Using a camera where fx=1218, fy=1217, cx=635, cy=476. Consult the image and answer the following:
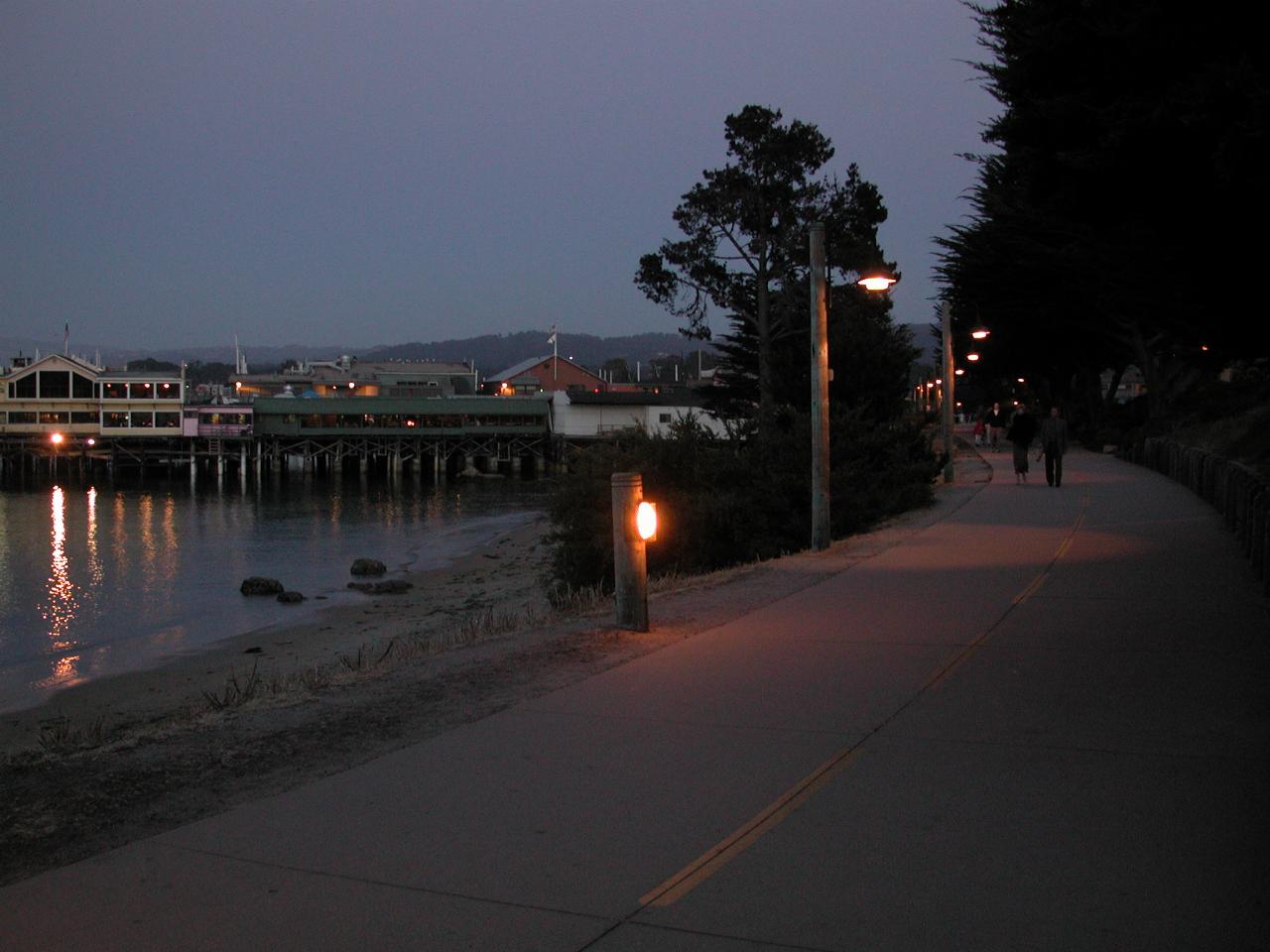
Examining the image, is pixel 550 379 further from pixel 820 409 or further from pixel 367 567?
pixel 820 409

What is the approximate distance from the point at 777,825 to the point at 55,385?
106 meters

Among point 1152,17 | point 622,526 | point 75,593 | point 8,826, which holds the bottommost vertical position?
point 75,593

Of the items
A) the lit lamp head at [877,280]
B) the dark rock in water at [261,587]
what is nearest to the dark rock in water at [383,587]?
the dark rock in water at [261,587]

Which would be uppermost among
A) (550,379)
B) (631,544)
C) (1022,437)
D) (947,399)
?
(550,379)

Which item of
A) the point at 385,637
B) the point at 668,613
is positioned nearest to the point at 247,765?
the point at 668,613

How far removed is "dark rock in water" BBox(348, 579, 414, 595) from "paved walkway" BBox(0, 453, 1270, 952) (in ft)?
76.0

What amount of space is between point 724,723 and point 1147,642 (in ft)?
14.4

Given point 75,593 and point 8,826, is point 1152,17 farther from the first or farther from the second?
point 75,593

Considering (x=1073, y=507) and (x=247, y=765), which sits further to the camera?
(x=1073, y=507)

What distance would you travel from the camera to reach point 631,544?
10.5 metres

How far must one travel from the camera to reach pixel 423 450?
344 ft

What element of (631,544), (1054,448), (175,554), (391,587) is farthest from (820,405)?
(175,554)

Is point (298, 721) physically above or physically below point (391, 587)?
above

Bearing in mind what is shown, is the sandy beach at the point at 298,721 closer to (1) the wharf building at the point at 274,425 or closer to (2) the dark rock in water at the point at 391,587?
(2) the dark rock in water at the point at 391,587
